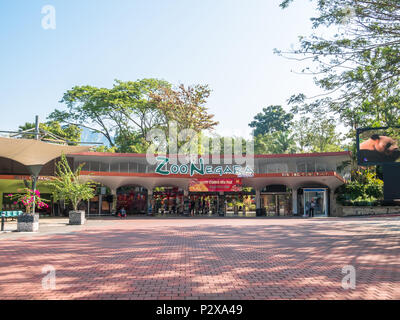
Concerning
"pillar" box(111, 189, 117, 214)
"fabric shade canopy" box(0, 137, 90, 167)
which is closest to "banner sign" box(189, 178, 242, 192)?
"pillar" box(111, 189, 117, 214)

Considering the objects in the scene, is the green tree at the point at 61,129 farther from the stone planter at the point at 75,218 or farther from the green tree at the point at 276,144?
the green tree at the point at 276,144

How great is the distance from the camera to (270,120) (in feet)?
266

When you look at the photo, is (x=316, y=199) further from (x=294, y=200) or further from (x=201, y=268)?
(x=201, y=268)

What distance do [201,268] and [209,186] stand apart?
76.6 feet

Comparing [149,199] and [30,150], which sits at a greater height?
[30,150]

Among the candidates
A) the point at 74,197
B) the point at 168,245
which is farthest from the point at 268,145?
the point at 168,245

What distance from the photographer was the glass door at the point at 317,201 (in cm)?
3023

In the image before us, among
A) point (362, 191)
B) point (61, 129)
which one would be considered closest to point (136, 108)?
point (61, 129)

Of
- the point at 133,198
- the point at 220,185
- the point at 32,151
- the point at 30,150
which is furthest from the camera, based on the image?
the point at 133,198

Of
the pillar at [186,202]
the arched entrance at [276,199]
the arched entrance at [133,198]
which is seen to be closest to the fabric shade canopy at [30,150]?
the pillar at [186,202]

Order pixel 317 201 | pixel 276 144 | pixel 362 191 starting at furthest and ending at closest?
pixel 276 144
pixel 317 201
pixel 362 191

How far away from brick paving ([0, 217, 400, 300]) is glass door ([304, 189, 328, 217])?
17623 mm

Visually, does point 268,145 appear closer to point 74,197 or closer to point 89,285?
point 74,197

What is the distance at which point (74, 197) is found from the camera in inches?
811
